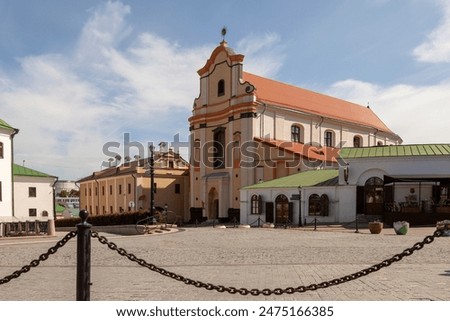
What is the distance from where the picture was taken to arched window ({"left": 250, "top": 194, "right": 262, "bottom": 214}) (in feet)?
103

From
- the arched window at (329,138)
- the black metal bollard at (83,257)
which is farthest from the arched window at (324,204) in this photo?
the black metal bollard at (83,257)

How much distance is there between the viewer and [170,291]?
22.6 feet

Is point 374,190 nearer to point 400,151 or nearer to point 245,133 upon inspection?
point 400,151

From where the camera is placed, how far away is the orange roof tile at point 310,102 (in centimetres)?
4034

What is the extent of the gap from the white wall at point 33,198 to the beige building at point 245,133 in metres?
14.7

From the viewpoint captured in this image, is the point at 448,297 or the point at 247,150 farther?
the point at 247,150

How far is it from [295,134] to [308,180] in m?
11.6

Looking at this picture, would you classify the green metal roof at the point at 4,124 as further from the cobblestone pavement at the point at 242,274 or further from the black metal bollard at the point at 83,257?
the black metal bollard at the point at 83,257

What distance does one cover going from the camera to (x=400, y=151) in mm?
26891

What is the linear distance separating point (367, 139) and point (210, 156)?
19.7 metres

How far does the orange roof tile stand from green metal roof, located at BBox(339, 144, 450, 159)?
40.1 ft

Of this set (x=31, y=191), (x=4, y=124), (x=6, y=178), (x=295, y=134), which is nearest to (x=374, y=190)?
(x=295, y=134)
